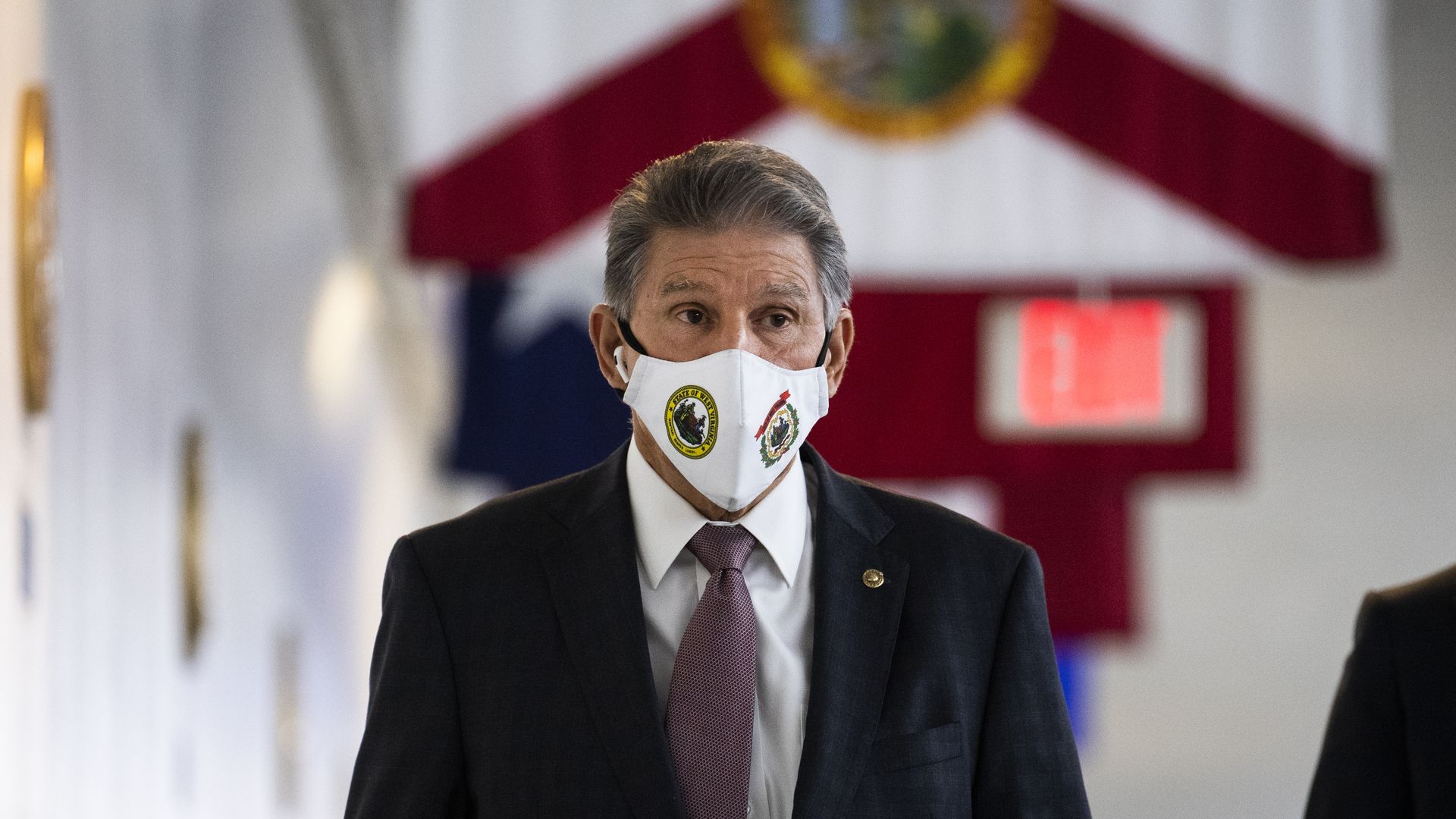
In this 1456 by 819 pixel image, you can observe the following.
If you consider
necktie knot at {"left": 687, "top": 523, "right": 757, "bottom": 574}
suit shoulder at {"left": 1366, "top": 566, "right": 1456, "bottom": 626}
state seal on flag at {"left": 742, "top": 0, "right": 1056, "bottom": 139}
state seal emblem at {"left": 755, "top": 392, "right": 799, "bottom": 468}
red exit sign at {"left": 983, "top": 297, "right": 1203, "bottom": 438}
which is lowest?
suit shoulder at {"left": 1366, "top": 566, "right": 1456, "bottom": 626}

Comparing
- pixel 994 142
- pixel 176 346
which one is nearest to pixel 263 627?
pixel 176 346

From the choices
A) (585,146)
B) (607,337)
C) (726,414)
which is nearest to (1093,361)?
(585,146)

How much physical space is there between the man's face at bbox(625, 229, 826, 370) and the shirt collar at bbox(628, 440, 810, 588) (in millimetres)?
147

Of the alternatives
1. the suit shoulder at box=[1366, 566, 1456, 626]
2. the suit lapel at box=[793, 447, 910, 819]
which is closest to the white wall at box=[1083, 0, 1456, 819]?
the suit shoulder at box=[1366, 566, 1456, 626]

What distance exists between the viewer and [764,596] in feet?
6.30

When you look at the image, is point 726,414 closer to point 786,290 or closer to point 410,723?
point 786,290

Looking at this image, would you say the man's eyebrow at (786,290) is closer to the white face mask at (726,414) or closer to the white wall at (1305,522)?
the white face mask at (726,414)

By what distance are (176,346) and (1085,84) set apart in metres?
3.49

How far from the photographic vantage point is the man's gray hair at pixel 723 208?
6.22ft

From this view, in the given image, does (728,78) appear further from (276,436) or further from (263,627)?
(263,627)

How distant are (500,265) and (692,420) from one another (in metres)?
5.09

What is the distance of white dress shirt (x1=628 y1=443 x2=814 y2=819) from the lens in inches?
72.3

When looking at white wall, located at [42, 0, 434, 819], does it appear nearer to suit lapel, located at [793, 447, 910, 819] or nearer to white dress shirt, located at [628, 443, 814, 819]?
white dress shirt, located at [628, 443, 814, 819]

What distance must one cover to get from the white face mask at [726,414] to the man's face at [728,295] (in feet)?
0.06
